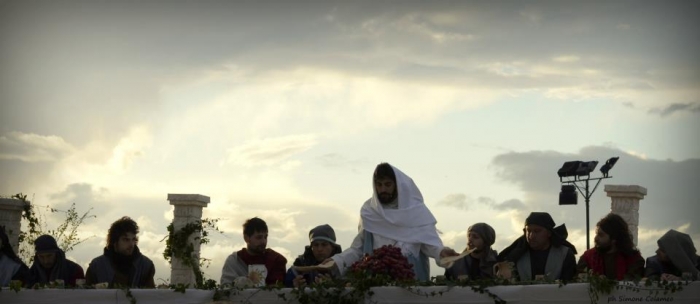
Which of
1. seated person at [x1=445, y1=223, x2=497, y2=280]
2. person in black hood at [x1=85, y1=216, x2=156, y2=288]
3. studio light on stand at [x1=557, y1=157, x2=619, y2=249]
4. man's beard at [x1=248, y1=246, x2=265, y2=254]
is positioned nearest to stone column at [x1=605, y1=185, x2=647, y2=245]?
studio light on stand at [x1=557, y1=157, x2=619, y2=249]

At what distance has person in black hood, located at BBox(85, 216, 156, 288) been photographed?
828cm

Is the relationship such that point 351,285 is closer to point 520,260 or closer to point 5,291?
point 520,260

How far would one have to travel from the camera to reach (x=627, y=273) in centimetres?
729

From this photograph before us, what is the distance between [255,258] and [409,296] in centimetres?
203

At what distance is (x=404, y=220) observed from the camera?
7980 mm

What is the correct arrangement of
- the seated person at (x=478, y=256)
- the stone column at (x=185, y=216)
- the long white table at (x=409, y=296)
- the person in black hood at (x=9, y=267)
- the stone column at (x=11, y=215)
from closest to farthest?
the long white table at (x=409, y=296)
the seated person at (x=478, y=256)
the person in black hood at (x=9, y=267)
the stone column at (x=11, y=215)
the stone column at (x=185, y=216)

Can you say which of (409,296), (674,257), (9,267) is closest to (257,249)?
(409,296)

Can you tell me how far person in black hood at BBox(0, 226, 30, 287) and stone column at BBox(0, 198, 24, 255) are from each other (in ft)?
21.1

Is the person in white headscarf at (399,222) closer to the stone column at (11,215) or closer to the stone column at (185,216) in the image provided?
the stone column at (185,216)

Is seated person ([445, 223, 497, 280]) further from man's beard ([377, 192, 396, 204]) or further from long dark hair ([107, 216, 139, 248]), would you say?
long dark hair ([107, 216, 139, 248])

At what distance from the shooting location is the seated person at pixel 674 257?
708cm

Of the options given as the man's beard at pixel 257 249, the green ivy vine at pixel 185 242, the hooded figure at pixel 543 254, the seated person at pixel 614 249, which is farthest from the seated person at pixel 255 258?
the green ivy vine at pixel 185 242

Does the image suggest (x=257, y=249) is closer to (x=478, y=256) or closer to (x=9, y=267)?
(x=478, y=256)

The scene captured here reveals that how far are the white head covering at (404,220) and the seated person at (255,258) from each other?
72cm
